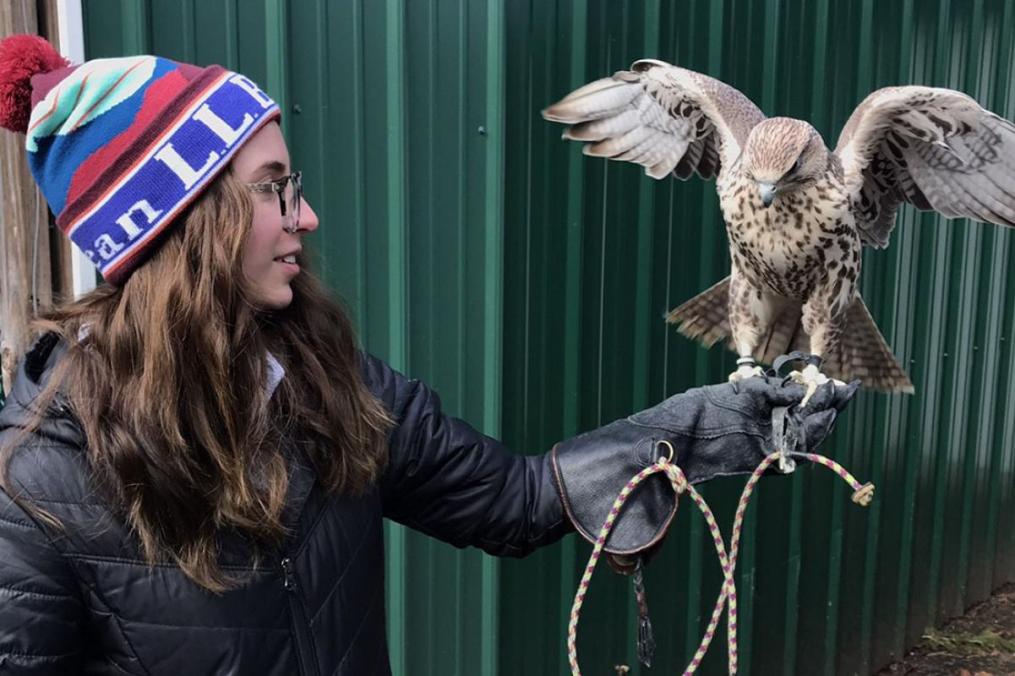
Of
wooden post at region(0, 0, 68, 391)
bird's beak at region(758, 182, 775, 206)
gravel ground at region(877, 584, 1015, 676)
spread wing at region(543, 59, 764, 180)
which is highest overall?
spread wing at region(543, 59, 764, 180)

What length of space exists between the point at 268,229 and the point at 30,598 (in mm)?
581

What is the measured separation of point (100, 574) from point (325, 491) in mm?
350

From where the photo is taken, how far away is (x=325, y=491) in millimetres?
1466

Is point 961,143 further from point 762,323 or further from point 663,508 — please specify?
point 663,508

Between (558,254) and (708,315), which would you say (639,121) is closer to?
(708,315)

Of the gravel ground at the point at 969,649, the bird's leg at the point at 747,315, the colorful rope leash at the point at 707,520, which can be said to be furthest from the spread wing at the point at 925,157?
the gravel ground at the point at 969,649

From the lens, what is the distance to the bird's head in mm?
1757

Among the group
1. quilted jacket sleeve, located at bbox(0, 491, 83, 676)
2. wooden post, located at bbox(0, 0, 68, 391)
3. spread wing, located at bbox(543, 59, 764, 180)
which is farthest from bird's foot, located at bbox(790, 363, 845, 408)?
wooden post, located at bbox(0, 0, 68, 391)

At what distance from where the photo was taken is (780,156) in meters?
1.75

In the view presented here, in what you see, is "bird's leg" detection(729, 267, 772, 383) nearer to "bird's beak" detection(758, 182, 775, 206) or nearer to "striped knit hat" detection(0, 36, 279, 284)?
"bird's beak" detection(758, 182, 775, 206)

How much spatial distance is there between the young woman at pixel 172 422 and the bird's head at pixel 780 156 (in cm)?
87

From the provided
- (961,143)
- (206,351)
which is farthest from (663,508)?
(961,143)

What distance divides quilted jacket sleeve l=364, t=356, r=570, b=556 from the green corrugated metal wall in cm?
86

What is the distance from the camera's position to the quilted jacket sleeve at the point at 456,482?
5.57 ft
